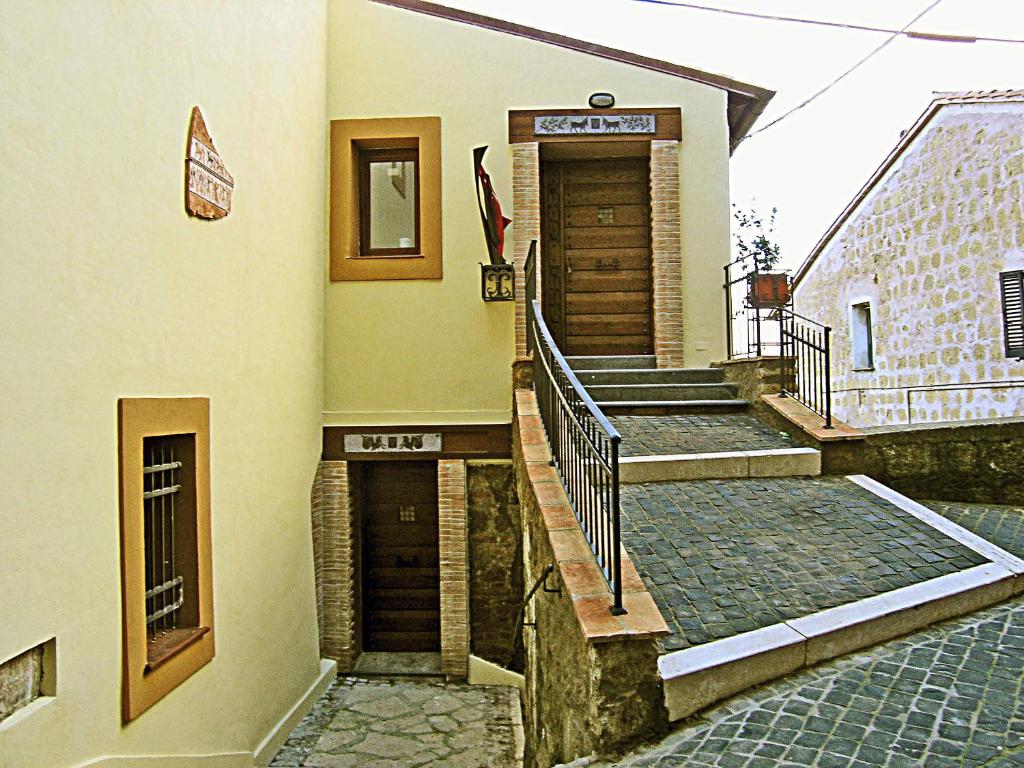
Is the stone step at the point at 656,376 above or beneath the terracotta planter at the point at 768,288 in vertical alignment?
beneath

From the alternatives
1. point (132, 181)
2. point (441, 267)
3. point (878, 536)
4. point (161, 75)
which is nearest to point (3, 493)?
point (132, 181)

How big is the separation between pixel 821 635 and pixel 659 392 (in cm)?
407

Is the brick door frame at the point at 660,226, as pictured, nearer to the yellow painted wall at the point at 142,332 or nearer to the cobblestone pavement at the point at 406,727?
the yellow painted wall at the point at 142,332

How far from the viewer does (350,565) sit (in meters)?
8.16

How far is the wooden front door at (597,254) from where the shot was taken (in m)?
8.94

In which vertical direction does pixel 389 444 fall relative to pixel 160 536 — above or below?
above

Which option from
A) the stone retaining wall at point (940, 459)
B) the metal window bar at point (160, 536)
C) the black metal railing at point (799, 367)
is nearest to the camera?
the metal window bar at point (160, 536)

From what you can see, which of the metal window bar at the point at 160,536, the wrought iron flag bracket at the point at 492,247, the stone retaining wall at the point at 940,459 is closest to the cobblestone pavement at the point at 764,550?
the stone retaining wall at the point at 940,459

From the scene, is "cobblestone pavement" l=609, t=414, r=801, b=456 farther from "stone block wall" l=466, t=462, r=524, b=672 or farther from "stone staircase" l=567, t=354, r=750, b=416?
"stone block wall" l=466, t=462, r=524, b=672

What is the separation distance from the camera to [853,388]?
41.5 feet

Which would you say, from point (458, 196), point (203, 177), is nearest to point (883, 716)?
point (203, 177)

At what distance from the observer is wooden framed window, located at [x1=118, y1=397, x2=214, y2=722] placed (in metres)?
4.06

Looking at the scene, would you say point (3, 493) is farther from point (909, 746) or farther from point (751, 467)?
point (751, 467)

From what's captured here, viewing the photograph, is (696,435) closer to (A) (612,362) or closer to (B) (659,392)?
(B) (659,392)
